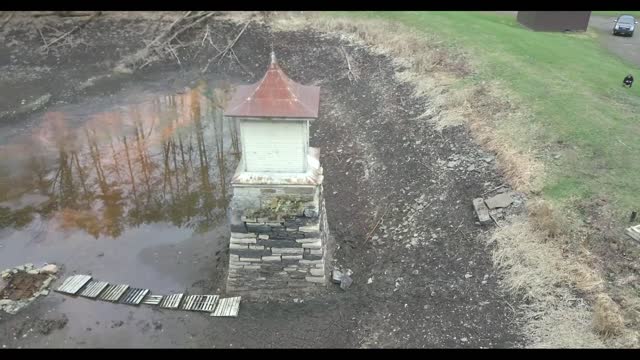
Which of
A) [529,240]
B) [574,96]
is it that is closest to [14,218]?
[529,240]

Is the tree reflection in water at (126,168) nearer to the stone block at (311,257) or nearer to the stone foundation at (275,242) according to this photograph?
the stone foundation at (275,242)

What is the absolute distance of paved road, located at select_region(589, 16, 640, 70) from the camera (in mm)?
25784

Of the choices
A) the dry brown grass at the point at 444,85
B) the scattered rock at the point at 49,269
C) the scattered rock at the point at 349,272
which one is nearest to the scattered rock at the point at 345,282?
the scattered rock at the point at 349,272

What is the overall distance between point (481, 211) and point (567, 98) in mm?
7571

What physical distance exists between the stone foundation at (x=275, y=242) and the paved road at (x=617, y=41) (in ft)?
65.4

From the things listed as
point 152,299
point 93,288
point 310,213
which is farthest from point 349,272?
point 93,288

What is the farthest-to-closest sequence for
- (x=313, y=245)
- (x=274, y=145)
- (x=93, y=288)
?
(x=93, y=288), (x=313, y=245), (x=274, y=145)

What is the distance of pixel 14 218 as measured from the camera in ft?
56.6

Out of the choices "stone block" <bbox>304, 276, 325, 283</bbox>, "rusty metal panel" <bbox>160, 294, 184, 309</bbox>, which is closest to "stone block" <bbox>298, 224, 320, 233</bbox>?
"stone block" <bbox>304, 276, 325, 283</bbox>

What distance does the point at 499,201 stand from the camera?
46.8ft

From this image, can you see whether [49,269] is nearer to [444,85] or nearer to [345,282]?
[345,282]
